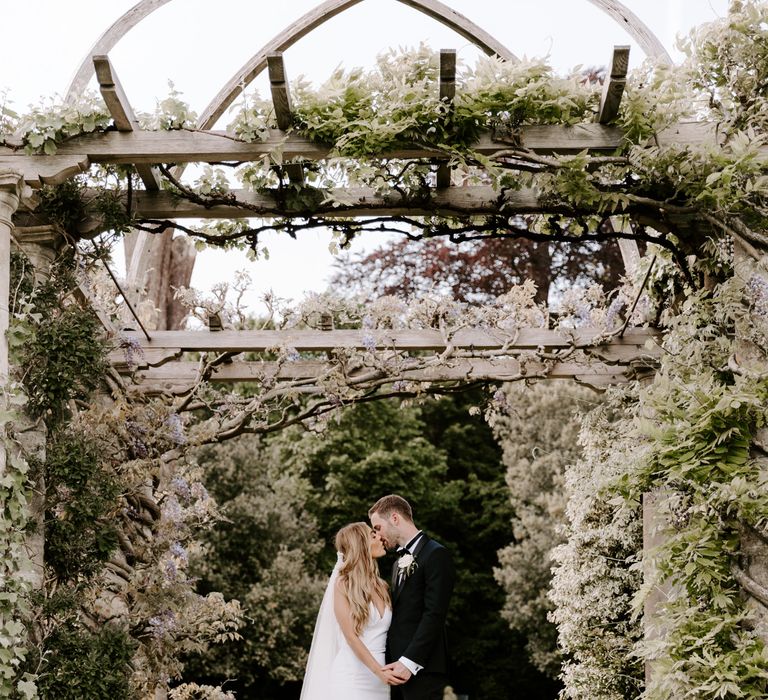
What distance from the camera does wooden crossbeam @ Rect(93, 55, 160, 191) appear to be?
3932 mm

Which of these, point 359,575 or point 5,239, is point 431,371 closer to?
point 359,575

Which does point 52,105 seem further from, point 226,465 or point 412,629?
point 226,465

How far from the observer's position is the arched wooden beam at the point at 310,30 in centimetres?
502

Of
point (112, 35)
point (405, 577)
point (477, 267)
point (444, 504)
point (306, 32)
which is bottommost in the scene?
point (405, 577)

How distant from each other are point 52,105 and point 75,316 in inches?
37.7

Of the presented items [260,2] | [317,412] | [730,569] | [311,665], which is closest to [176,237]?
[260,2]

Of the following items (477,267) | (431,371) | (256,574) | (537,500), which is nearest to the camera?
(431,371)

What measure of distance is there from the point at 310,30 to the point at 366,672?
3482mm

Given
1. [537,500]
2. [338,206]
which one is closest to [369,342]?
[338,206]

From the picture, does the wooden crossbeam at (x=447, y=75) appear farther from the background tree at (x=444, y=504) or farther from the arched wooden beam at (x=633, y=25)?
the background tree at (x=444, y=504)

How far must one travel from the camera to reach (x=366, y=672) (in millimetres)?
5109

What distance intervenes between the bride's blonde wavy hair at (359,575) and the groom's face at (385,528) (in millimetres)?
161

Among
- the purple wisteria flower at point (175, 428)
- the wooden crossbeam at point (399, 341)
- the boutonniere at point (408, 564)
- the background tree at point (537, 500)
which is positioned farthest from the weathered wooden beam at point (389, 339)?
the background tree at point (537, 500)

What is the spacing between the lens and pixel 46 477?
14.3 ft
